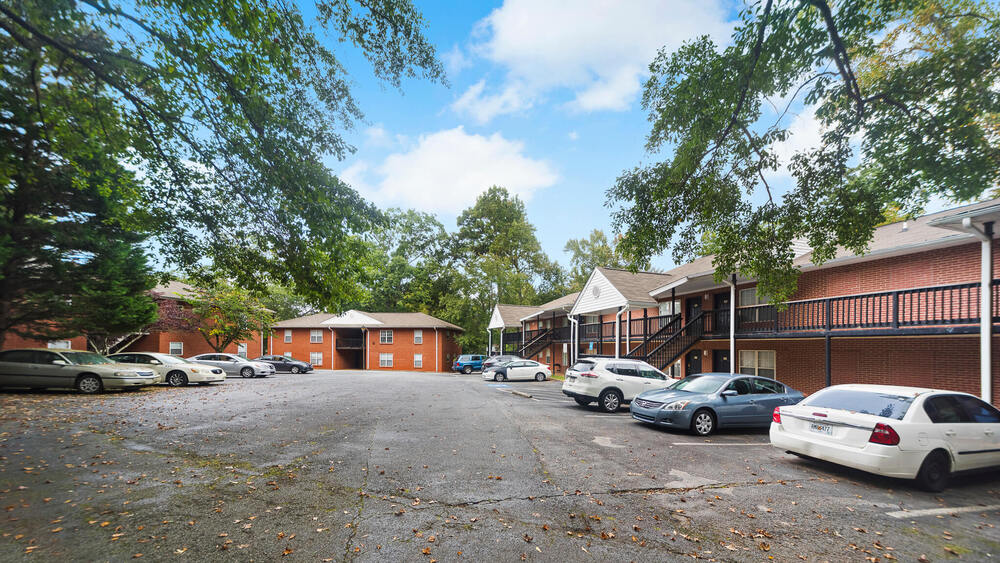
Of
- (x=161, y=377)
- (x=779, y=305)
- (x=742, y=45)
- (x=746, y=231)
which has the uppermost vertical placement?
(x=742, y=45)

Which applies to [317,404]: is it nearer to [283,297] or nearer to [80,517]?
[80,517]

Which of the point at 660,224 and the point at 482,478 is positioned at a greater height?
the point at 660,224

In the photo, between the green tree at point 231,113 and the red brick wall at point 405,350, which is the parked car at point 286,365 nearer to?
the red brick wall at point 405,350

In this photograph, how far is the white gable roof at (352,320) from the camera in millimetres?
46500

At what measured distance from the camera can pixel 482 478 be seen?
6.33m

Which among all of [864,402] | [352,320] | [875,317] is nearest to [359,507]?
[864,402]

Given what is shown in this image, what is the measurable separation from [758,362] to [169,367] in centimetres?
2508

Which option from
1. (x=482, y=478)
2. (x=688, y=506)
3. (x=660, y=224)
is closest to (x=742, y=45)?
(x=660, y=224)

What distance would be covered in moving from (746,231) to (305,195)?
10.2 metres

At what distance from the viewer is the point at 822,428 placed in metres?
7.06

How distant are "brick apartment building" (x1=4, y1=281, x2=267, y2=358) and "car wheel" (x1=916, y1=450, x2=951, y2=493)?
32.2 metres

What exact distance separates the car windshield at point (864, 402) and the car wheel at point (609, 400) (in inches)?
258

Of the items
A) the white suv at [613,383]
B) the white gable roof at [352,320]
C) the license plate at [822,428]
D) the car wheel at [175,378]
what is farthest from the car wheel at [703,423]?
the white gable roof at [352,320]

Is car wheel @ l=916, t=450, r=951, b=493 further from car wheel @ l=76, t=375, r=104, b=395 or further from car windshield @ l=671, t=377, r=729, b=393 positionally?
car wheel @ l=76, t=375, r=104, b=395
